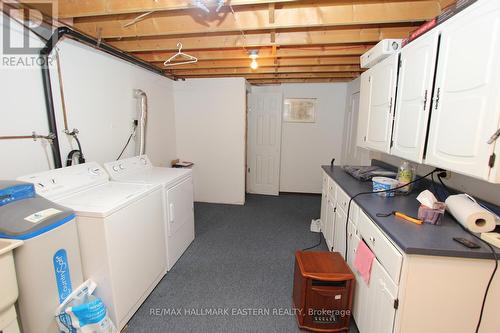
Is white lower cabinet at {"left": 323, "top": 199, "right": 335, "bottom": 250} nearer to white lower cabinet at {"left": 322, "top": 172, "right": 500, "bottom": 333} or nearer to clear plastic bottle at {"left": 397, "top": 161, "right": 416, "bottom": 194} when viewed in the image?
clear plastic bottle at {"left": 397, "top": 161, "right": 416, "bottom": 194}

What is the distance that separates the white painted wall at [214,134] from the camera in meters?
3.89

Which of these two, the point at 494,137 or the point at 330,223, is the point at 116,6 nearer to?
the point at 494,137

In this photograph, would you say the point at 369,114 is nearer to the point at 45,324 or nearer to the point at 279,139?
the point at 279,139

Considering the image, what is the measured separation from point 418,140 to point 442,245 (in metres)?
0.76

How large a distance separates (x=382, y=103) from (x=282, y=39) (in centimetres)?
108

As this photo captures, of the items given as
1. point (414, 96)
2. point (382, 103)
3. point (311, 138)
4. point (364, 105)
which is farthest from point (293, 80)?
point (414, 96)

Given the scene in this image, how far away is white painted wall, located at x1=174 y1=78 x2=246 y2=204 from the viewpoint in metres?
3.89

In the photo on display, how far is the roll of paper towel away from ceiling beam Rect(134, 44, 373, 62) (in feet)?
5.86

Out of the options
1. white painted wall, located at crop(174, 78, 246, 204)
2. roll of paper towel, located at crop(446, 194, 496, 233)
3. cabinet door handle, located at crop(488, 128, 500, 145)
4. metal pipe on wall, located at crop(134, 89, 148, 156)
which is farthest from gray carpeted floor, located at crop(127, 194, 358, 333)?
cabinet door handle, located at crop(488, 128, 500, 145)

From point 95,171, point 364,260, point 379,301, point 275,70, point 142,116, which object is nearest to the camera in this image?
point 379,301

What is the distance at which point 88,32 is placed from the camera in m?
2.01

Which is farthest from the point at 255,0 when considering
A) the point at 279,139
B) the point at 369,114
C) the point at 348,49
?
the point at 279,139

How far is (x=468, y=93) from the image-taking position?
1125 millimetres

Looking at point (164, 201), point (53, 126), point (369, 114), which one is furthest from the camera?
point (369, 114)
